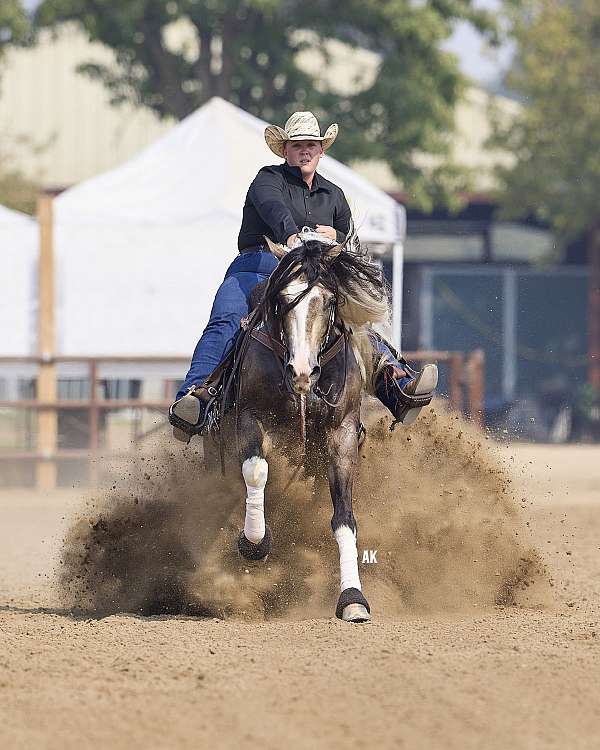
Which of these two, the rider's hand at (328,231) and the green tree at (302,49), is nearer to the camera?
the rider's hand at (328,231)

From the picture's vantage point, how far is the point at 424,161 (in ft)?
116

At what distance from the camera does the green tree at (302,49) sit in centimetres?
2305

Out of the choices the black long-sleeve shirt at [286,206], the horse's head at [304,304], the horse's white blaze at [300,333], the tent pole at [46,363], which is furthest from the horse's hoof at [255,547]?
the tent pole at [46,363]

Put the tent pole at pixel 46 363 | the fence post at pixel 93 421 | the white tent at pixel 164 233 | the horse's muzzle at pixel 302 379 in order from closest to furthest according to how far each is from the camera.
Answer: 1. the horse's muzzle at pixel 302 379
2. the fence post at pixel 93 421
3. the tent pole at pixel 46 363
4. the white tent at pixel 164 233

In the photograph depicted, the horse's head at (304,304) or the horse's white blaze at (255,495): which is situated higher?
the horse's head at (304,304)

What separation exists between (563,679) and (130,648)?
5.75 feet

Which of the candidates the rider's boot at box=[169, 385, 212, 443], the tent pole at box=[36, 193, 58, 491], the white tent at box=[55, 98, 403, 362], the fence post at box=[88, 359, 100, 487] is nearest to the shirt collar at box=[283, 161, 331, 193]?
the rider's boot at box=[169, 385, 212, 443]

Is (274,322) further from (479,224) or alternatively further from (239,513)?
(479,224)

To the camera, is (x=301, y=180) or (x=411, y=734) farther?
(x=301, y=180)

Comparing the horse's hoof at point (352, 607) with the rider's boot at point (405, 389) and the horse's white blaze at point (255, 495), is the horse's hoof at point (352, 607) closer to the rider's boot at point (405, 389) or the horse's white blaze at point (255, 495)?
the horse's white blaze at point (255, 495)

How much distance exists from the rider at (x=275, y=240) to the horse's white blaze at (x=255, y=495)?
551 mm

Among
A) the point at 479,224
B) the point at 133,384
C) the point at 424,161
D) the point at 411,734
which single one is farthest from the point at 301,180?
the point at 424,161

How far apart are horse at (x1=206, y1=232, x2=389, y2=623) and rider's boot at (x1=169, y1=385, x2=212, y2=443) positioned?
21cm

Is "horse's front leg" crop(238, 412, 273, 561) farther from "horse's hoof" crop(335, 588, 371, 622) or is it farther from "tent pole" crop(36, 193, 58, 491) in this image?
"tent pole" crop(36, 193, 58, 491)
